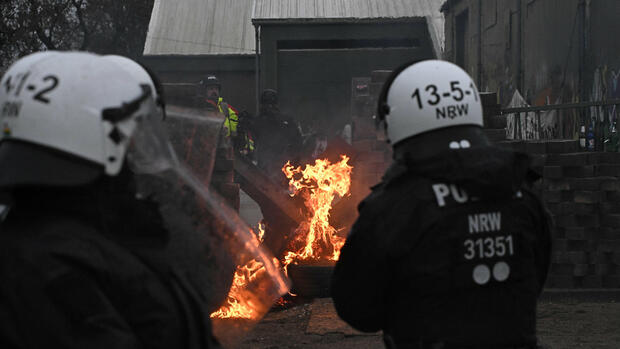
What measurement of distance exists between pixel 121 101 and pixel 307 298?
5886 millimetres

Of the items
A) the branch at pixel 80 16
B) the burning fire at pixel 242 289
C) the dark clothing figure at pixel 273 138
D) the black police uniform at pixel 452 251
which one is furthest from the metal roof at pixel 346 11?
the burning fire at pixel 242 289

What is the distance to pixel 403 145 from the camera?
271 cm

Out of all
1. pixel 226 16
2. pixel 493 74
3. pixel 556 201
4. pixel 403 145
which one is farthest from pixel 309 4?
pixel 403 145

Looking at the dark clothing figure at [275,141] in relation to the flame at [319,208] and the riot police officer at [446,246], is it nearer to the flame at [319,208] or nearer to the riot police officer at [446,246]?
the flame at [319,208]

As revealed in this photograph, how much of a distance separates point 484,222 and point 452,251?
0.48ft

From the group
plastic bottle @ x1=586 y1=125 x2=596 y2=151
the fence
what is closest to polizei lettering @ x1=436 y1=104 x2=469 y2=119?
the fence

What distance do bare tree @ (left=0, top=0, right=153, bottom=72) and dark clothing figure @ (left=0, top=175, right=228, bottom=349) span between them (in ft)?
93.9

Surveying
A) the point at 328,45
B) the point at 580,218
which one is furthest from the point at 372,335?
the point at 328,45

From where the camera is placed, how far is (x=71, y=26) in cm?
3472

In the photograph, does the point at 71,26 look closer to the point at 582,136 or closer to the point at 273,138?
the point at 273,138

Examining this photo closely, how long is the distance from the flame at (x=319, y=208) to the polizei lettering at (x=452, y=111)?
5.30 metres

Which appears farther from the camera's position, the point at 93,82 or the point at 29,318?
the point at 93,82

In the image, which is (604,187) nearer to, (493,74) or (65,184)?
(65,184)

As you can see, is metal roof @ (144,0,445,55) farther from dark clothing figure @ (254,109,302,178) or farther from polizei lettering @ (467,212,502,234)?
polizei lettering @ (467,212,502,234)
